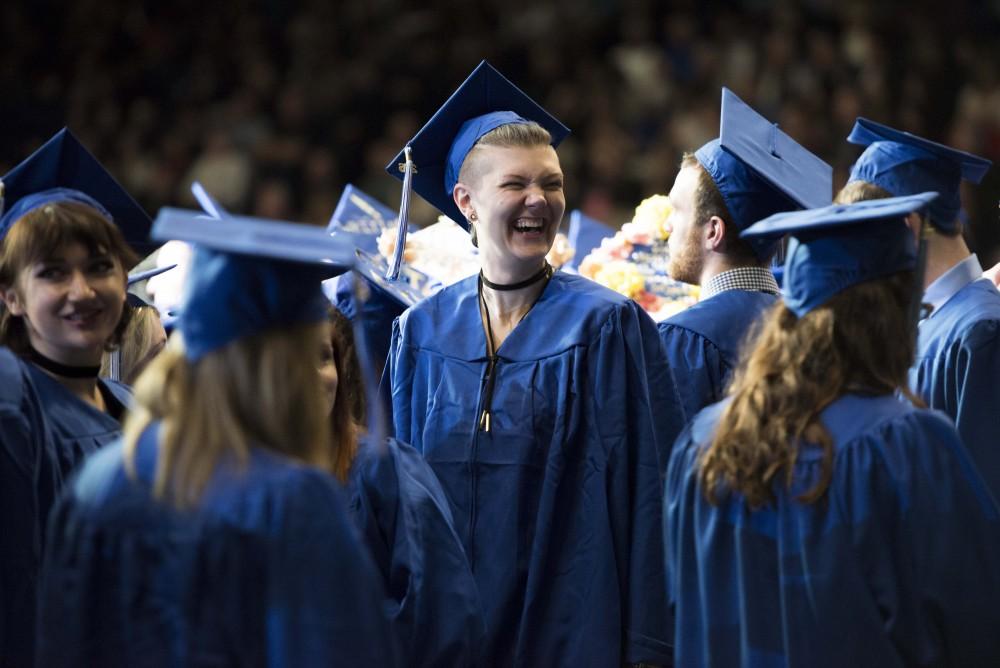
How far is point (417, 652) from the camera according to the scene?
2.52 m

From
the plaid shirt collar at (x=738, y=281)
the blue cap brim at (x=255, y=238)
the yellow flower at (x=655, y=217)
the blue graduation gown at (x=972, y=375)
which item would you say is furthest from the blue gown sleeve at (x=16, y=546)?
the yellow flower at (x=655, y=217)

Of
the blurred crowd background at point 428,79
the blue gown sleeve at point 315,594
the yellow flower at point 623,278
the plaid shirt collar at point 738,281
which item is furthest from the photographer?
the blurred crowd background at point 428,79

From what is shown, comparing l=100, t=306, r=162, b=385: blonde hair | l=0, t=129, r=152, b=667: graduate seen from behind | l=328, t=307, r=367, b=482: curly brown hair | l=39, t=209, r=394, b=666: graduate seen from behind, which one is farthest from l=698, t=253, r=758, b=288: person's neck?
l=39, t=209, r=394, b=666: graduate seen from behind

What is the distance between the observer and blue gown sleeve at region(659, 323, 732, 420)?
325 cm

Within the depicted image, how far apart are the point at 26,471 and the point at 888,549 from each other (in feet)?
4.60

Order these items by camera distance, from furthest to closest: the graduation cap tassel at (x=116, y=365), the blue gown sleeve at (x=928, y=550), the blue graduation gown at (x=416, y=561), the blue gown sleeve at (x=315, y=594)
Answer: the graduation cap tassel at (x=116, y=365)
the blue graduation gown at (x=416, y=561)
the blue gown sleeve at (x=928, y=550)
the blue gown sleeve at (x=315, y=594)

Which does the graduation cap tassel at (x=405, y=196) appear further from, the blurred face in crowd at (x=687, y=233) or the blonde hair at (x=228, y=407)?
the blonde hair at (x=228, y=407)

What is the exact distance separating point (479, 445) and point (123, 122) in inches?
242

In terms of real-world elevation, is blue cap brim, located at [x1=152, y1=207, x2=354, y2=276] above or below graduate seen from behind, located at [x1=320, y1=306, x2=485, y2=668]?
above

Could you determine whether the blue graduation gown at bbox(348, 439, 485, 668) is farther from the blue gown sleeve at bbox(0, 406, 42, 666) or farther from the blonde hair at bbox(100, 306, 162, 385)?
the blonde hair at bbox(100, 306, 162, 385)

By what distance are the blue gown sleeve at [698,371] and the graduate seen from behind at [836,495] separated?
898 millimetres

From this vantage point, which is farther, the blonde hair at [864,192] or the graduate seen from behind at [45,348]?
the blonde hair at [864,192]

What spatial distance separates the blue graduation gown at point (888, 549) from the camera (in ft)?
6.82

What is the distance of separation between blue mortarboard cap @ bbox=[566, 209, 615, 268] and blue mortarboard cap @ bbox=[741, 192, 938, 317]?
2.57m
